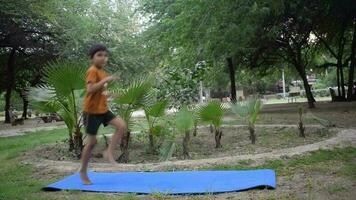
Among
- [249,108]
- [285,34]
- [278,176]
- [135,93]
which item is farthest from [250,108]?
[285,34]

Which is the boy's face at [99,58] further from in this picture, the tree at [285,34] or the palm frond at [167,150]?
the tree at [285,34]

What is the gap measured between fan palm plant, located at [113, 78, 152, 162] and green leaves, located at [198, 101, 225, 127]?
1153 millimetres

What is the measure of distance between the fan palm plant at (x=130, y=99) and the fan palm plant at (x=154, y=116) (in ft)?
0.90

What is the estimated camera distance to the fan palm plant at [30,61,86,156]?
309 inches

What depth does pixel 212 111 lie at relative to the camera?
29.3ft

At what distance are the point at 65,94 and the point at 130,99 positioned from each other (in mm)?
1124

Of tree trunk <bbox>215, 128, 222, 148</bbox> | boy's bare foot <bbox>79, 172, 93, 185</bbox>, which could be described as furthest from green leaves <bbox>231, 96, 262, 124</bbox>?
boy's bare foot <bbox>79, 172, 93, 185</bbox>

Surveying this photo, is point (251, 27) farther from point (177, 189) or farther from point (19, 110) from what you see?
point (19, 110)

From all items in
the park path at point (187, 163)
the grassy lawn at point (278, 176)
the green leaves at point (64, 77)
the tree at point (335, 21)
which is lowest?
the grassy lawn at point (278, 176)

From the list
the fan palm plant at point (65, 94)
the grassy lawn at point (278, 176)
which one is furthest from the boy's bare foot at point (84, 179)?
the fan palm plant at point (65, 94)

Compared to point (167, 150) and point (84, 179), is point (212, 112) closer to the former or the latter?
point (167, 150)

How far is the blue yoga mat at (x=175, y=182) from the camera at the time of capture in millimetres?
5492

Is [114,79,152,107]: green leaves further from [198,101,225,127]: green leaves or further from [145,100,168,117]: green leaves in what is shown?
[198,101,225,127]: green leaves

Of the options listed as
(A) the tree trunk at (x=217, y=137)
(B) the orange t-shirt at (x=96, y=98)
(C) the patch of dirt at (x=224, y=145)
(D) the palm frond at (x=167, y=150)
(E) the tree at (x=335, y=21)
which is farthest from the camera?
(E) the tree at (x=335, y=21)
